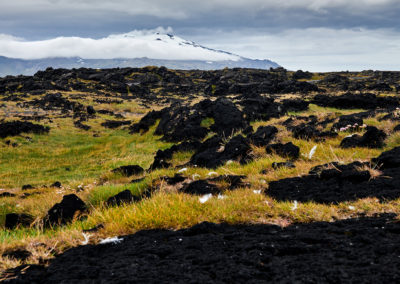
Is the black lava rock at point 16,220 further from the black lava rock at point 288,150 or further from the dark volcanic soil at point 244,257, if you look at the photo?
the black lava rock at point 288,150

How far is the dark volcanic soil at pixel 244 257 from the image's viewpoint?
6.61 feet

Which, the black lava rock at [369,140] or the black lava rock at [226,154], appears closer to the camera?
the black lava rock at [369,140]

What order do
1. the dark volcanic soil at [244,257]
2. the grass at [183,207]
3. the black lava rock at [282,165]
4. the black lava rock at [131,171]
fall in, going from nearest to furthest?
the dark volcanic soil at [244,257] → the grass at [183,207] → the black lava rock at [282,165] → the black lava rock at [131,171]

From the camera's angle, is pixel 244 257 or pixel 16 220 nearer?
pixel 244 257

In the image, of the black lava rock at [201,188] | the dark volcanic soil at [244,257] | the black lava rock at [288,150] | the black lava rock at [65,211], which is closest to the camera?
the dark volcanic soil at [244,257]

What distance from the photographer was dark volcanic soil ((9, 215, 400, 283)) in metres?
2.02

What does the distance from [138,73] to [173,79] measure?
18.5 meters

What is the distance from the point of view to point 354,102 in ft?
106

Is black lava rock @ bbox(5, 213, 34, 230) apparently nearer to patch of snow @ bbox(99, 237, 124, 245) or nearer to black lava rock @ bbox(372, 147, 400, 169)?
patch of snow @ bbox(99, 237, 124, 245)

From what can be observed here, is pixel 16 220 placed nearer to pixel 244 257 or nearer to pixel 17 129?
pixel 244 257

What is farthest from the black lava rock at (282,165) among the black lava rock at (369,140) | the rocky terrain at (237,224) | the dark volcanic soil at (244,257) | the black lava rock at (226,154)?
the dark volcanic soil at (244,257)

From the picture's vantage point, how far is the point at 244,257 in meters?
2.37

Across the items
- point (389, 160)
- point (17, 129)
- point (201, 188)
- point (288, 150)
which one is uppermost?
point (389, 160)

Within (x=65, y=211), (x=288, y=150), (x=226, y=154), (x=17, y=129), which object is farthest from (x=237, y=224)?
(x=17, y=129)
